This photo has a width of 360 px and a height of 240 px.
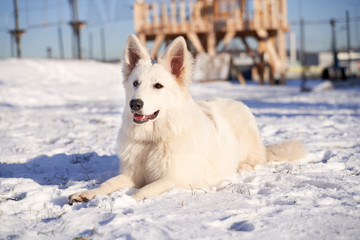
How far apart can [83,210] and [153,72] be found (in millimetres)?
1378

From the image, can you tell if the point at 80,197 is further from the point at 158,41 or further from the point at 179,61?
the point at 158,41

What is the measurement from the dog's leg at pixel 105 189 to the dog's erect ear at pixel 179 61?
3.48 feet

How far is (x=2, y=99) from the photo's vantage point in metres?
11.2

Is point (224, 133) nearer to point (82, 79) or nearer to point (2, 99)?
point (2, 99)

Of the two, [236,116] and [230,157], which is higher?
[236,116]

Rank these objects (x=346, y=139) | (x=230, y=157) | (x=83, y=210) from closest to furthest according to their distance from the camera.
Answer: (x=83, y=210) < (x=230, y=157) < (x=346, y=139)

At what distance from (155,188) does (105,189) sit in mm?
429

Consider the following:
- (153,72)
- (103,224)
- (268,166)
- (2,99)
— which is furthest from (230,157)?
(2,99)

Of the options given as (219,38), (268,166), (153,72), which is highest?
(219,38)

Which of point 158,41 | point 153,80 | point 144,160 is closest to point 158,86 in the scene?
point 153,80

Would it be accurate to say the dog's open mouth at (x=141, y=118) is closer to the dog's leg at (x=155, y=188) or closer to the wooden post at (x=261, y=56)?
the dog's leg at (x=155, y=188)

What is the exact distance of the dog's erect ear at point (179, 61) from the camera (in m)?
3.23

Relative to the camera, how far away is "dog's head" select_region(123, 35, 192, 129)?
304 cm

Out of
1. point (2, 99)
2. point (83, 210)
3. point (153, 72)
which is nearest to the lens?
point (83, 210)
